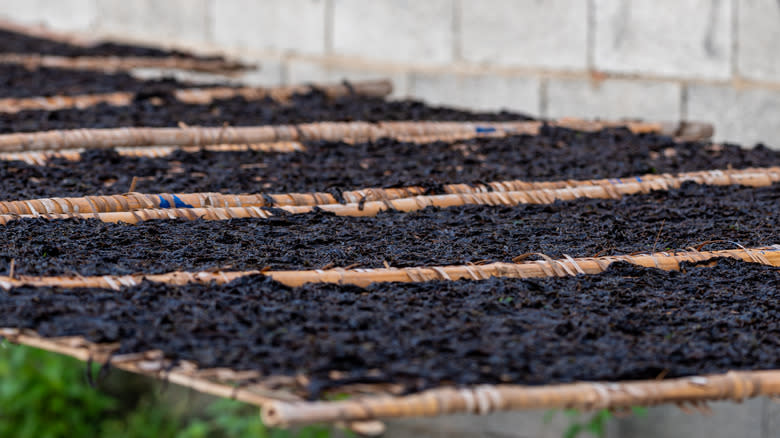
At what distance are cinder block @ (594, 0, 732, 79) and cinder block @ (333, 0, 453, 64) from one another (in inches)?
44.7

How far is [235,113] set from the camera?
3.90 metres

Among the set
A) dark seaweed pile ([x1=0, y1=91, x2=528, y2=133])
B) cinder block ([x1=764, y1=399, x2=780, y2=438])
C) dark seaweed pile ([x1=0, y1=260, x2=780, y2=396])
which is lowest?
cinder block ([x1=764, y1=399, x2=780, y2=438])

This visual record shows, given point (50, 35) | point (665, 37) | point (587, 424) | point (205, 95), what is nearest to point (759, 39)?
point (665, 37)

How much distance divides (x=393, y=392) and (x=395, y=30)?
4919 millimetres

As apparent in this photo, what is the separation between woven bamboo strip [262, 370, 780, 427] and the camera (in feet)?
4.35

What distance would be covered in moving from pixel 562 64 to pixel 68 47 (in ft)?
10.6

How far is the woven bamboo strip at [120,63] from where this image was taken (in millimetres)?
5090

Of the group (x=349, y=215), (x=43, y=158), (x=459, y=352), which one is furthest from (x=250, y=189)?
(x=459, y=352)

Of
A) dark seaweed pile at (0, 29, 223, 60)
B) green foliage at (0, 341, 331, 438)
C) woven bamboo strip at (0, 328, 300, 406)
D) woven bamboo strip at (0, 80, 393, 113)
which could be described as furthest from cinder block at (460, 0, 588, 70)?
woven bamboo strip at (0, 328, 300, 406)

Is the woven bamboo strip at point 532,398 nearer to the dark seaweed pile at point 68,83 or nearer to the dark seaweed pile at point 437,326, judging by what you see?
the dark seaweed pile at point 437,326

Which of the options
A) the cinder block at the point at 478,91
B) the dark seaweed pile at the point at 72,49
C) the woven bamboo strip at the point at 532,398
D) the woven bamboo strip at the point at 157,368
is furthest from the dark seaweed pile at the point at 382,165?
the dark seaweed pile at the point at 72,49

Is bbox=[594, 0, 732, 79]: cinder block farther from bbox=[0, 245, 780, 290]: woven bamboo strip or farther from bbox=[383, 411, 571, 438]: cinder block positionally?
bbox=[0, 245, 780, 290]: woven bamboo strip

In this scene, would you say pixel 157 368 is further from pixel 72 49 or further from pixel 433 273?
pixel 72 49

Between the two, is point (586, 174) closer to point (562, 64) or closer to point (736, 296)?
point (736, 296)
